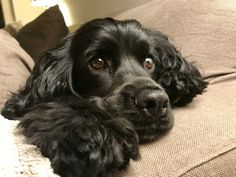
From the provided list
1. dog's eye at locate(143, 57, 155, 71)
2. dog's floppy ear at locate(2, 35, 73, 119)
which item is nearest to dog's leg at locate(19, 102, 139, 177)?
dog's floppy ear at locate(2, 35, 73, 119)

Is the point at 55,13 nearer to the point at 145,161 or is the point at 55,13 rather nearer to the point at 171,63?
the point at 171,63

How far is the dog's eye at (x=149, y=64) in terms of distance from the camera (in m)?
1.45

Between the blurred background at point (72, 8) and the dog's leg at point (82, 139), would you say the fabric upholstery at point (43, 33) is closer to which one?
the blurred background at point (72, 8)

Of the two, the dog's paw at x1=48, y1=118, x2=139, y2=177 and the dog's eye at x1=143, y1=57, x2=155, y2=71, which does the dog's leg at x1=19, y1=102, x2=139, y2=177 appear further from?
the dog's eye at x1=143, y1=57, x2=155, y2=71

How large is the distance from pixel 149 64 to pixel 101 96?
267 millimetres

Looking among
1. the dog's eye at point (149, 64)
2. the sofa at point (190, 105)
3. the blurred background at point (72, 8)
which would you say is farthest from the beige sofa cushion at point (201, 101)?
the blurred background at point (72, 8)

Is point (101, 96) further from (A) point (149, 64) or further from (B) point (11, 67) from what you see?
(B) point (11, 67)

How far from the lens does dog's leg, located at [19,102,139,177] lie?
2.86ft

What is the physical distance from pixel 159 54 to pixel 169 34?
26cm

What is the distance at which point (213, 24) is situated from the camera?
173 centimetres

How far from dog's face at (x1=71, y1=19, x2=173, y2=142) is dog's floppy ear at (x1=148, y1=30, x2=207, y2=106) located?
0.03m

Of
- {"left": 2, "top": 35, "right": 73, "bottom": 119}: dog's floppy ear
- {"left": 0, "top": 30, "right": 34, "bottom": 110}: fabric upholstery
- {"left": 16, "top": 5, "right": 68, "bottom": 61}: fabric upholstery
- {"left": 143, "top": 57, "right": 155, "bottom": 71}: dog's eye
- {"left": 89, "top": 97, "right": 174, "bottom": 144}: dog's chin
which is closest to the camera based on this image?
{"left": 89, "top": 97, "right": 174, "bottom": 144}: dog's chin

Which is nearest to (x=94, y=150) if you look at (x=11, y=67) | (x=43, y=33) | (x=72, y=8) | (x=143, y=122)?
(x=143, y=122)

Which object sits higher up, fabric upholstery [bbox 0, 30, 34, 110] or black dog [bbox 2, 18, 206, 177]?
black dog [bbox 2, 18, 206, 177]
